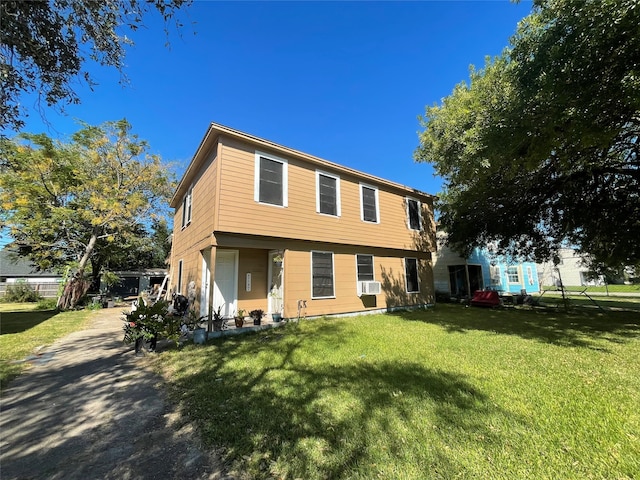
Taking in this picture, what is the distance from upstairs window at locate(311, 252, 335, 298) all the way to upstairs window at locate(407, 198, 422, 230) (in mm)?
4809

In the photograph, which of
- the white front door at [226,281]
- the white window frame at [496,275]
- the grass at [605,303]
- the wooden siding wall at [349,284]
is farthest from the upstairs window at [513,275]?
the white front door at [226,281]

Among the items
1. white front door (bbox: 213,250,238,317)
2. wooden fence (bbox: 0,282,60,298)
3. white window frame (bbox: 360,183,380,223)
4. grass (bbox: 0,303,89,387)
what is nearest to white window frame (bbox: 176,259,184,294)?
grass (bbox: 0,303,89,387)

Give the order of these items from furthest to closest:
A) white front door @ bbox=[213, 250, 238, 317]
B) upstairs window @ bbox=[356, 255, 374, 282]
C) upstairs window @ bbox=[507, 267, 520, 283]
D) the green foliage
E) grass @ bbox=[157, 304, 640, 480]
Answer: upstairs window @ bbox=[507, 267, 520, 283] → upstairs window @ bbox=[356, 255, 374, 282] → white front door @ bbox=[213, 250, 238, 317] → the green foliage → grass @ bbox=[157, 304, 640, 480]

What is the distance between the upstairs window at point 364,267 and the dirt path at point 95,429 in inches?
288

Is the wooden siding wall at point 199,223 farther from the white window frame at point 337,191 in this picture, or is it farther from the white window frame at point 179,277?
the white window frame at point 337,191

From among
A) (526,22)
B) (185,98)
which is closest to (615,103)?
(526,22)

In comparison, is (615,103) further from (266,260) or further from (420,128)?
(266,260)

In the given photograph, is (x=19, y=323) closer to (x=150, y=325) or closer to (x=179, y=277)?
(x=179, y=277)

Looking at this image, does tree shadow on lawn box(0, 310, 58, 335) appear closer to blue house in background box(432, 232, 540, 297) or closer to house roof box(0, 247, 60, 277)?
house roof box(0, 247, 60, 277)

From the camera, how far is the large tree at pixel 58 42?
3.49m

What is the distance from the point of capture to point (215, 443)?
256 cm

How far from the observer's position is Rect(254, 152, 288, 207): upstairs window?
7.87 metres

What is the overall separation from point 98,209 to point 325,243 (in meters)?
13.9

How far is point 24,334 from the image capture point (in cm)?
743
